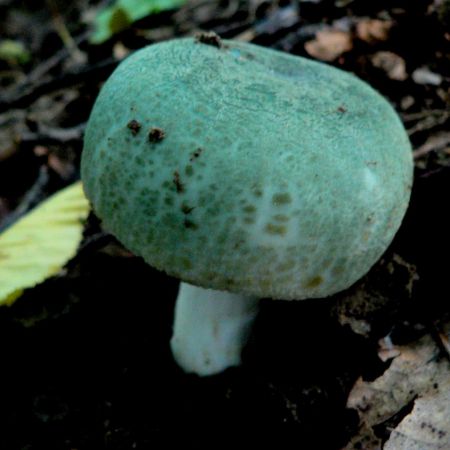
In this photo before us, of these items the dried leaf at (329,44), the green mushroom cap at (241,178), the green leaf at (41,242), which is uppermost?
the green mushroom cap at (241,178)

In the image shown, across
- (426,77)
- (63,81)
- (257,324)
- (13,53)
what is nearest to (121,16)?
(63,81)

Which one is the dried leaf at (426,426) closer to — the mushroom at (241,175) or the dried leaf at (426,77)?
the mushroom at (241,175)

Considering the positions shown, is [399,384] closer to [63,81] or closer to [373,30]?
[373,30]

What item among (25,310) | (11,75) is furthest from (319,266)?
(11,75)

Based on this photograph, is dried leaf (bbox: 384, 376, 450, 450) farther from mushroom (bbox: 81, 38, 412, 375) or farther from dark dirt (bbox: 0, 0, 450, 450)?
mushroom (bbox: 81, 38, 412, 375)

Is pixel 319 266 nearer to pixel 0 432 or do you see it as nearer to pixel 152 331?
pixel 152 331

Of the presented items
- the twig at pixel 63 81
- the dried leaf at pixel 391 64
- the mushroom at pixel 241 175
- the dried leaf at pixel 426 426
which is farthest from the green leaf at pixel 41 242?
the dried leaf at pixel 391 64
